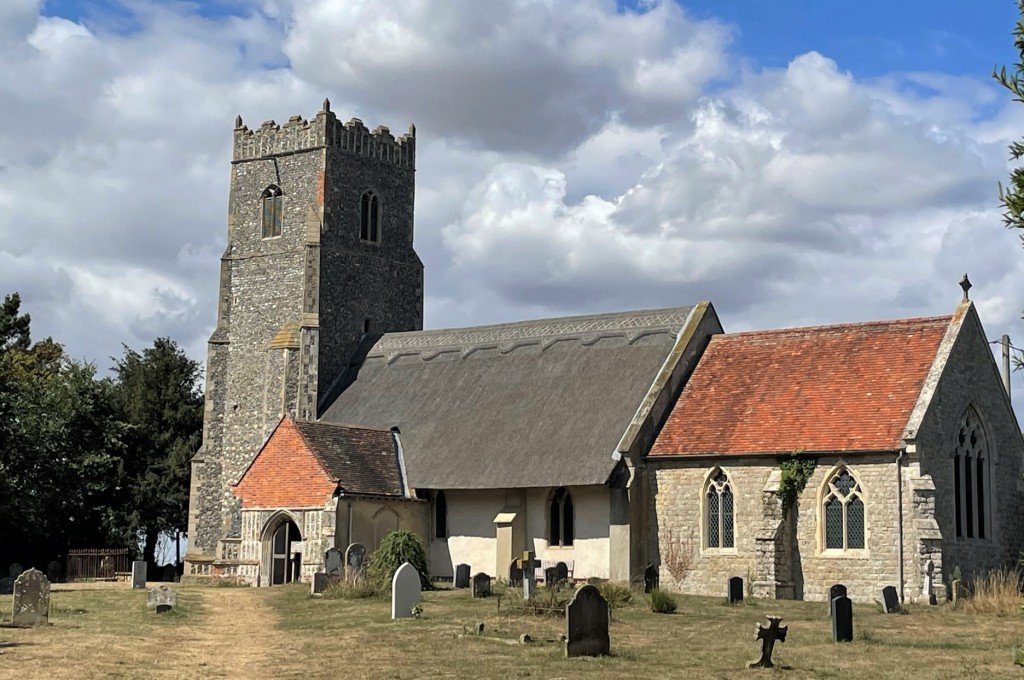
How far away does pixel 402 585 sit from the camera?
1078 inches

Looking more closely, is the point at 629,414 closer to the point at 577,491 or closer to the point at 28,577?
the point at 577,491

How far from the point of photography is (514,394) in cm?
4378

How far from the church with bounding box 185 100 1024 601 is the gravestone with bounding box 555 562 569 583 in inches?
54.0

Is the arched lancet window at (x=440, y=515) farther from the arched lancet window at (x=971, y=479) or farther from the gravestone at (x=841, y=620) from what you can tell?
the gravestone at (x=841, y=620)

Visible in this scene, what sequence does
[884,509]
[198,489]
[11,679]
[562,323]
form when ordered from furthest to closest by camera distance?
[198,489], [562,323], [884,509], [11,679]

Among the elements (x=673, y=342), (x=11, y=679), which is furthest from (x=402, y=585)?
(x=673, y=342)

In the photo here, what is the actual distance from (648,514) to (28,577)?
1786 cm

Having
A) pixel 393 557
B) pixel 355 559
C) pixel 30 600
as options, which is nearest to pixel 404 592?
pixel 393 557

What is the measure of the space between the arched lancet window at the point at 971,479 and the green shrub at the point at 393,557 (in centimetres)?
1404

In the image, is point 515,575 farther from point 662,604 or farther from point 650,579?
point 662,604

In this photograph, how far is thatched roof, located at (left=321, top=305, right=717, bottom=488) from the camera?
1575 inches

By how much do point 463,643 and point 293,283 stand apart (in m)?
28.6

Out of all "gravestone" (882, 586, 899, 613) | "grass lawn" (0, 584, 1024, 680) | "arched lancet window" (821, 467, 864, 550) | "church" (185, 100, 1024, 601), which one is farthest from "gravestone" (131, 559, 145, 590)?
"gravestone" (882, 586, 899, 613)

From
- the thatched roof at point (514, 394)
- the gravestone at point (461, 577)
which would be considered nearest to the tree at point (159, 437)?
the thatched roof at point (514, 394)
